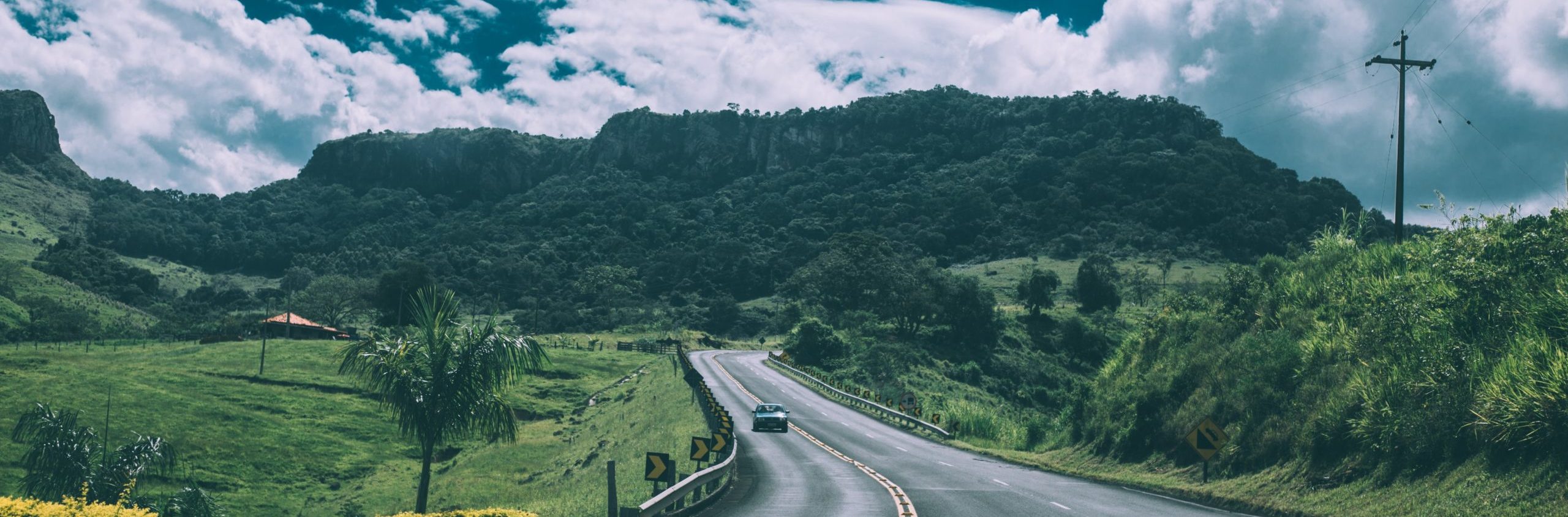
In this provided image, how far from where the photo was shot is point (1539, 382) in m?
A: 15.1

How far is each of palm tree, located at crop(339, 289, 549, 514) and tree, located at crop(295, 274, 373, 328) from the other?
4436 inches

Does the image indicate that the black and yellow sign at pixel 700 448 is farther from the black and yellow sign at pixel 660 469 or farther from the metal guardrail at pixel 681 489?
the black and yellow sign at pixel 660 469

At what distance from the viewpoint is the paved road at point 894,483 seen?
60.5ft

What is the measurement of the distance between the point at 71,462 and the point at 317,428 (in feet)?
93.1

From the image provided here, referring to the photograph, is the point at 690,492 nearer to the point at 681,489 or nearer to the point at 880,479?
the point at 681,489

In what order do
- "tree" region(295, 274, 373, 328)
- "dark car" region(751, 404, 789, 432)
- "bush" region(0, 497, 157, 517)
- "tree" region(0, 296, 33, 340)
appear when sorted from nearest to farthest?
"bush" region(0, 497, 157, 517), "dark car" region(751, 404, 789, 432), "tree" region(0, 296, 33, 340), "tree" region(295, 274, 373, 328)

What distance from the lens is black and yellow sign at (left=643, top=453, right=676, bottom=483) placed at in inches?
686

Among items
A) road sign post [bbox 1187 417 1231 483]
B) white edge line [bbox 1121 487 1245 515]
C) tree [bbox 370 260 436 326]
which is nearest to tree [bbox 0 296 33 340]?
tree [bbox 370 260 436 326]

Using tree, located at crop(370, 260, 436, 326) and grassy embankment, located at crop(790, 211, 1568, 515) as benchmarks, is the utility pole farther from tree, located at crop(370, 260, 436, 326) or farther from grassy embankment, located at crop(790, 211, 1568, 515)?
tree, located at crop(370, 260, 436, 326)

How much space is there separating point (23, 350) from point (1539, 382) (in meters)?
89.6

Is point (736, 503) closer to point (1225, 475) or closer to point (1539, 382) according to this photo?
point (1225, 475)

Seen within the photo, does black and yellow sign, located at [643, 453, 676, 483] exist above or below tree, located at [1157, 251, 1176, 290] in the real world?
below

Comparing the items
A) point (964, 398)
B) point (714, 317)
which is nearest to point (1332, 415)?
point (964, 398)

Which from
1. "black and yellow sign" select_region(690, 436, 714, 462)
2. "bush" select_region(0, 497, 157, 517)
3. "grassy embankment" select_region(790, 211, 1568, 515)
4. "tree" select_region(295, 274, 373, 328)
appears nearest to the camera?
"bush" select_region(0, 497, 157, 517)
